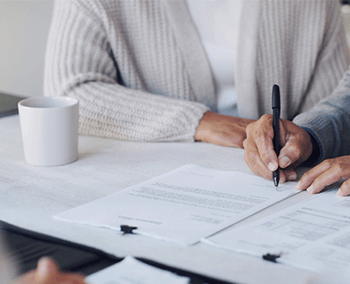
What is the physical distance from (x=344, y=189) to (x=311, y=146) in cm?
16

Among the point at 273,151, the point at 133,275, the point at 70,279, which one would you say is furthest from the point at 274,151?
the point at 70,279

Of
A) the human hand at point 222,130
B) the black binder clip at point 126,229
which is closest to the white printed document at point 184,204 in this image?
the black binder clip at point 126,229

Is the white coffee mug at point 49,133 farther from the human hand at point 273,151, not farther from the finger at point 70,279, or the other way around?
the finger at point 70,279

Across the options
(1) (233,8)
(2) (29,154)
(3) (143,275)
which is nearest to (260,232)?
(3) (143,275)

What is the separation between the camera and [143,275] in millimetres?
361

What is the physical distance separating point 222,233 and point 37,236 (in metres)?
0.21

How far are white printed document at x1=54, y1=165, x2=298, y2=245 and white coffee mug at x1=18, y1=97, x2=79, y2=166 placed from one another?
0.59 feet

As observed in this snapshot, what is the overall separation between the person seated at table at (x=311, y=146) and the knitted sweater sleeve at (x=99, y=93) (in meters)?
0.20

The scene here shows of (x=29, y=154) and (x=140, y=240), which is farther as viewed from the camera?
(x=29, y=154)

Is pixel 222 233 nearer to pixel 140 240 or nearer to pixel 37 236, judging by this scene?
pixel 140 240

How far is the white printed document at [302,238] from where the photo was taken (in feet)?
1.29

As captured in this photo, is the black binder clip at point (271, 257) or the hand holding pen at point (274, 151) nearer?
the black binder clip at point (271, 257)

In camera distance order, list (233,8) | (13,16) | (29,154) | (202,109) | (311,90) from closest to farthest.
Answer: (29,154) < (202,109) < (233,8) < (311,90) < (13,16)

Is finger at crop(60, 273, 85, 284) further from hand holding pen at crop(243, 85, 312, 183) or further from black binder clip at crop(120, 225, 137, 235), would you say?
hand holding pen at crop(243, 85, 312, 183)
